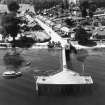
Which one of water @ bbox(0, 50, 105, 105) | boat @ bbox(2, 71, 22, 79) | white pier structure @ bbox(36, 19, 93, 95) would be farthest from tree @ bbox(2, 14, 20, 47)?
white pier structure @ bbox(36, 19, 93, 95)

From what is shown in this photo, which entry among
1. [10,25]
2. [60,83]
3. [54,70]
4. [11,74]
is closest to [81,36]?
[10,25]

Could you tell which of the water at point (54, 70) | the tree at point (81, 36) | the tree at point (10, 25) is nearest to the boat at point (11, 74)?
the water at point (54, 70)

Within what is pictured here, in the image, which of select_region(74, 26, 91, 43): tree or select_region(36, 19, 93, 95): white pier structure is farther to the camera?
select_region(74, 26, 91, 43): tree

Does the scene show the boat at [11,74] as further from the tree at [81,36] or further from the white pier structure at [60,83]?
the tree at [81,36]

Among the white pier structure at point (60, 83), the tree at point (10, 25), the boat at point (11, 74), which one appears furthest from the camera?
the tree at point (10, 25)

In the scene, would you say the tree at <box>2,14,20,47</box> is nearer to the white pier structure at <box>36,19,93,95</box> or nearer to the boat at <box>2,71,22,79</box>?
the boat at <box>2,71,22,79</box>

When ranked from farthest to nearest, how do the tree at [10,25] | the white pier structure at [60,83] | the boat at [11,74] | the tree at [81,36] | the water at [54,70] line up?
the tree at [10,25], the tree at [81,36], the boat at [11,74], the white pier structure at [60,83], the water at [54,70]

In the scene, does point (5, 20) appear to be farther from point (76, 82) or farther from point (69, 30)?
point (76, 82)

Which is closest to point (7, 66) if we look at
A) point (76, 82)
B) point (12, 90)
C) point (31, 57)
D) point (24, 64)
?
point (24, 64)
